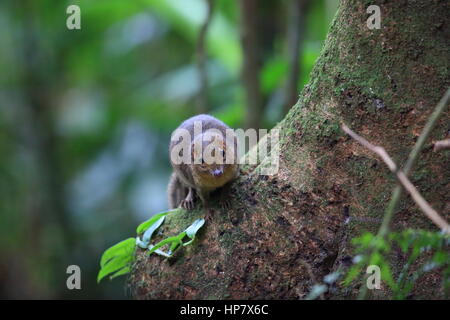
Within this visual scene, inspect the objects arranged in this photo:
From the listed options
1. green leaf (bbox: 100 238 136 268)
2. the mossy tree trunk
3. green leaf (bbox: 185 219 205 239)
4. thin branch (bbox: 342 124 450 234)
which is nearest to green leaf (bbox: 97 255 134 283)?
green leaf (bbox: 100 238 136 268)

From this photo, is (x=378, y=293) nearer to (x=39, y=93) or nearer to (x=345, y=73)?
(x=345, y=73)

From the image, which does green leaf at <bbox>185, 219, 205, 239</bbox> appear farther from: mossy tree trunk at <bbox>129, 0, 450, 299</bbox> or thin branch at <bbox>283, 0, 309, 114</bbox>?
thin branch at <bbox>283, 0, 309, 114</bbox>

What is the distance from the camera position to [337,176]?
316 cm

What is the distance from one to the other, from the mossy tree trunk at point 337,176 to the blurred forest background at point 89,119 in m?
4.03

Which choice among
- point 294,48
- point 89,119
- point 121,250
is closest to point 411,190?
point 121,250

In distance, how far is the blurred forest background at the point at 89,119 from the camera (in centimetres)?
791

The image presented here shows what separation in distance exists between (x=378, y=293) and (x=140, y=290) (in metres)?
1.41

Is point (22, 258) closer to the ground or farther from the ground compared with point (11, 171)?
closer to the ground

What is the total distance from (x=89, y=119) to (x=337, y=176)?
676 cm

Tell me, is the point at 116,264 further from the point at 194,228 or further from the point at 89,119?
the point at 89,119

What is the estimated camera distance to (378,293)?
9.34 feet
